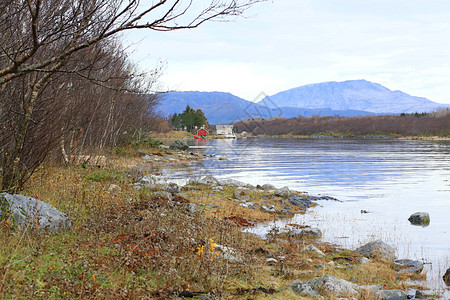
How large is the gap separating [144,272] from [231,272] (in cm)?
152

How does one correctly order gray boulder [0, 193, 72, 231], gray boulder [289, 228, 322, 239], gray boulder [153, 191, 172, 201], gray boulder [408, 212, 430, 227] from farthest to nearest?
gray boulder [408, 212, 430, 227], gray boulder [153, 191, 172, 201], gray boulder [289, 228, 322, 239], gray boulder [0, 193, 72, 231]

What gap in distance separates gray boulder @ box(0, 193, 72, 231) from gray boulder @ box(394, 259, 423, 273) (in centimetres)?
746

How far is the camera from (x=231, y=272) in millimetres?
6828

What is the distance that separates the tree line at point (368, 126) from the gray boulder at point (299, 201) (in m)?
95.7

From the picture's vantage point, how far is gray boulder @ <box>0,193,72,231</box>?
6801 mm

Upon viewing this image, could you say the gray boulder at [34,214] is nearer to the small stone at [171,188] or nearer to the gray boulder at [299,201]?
the small stone at [171,188]

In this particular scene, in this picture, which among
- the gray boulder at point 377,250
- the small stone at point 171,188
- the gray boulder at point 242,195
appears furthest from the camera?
the gray boulder at point 242,195

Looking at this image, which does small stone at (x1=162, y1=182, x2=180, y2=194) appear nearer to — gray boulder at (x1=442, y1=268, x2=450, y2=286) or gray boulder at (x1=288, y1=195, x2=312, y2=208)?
gray boulder at (x1=288, y1=195, x2=312, y2=208)

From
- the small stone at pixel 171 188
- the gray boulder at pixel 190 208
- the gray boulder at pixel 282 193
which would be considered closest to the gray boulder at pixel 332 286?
the gray boulder at pixel 190 208

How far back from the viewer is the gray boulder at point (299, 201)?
17509mm

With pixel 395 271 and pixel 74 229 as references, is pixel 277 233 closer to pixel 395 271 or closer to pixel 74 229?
pixel 395 271

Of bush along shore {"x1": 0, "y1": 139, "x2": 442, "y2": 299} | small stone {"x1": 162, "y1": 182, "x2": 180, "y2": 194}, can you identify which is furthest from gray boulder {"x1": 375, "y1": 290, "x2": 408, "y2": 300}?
small stone {"x1": 162, "y1": 182, "x2": 180, "y2": 194}

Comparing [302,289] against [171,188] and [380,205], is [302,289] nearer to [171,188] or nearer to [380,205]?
[171,188]

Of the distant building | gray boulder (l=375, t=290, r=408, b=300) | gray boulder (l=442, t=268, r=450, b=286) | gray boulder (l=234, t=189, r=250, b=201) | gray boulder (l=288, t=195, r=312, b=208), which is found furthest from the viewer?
the distant building
